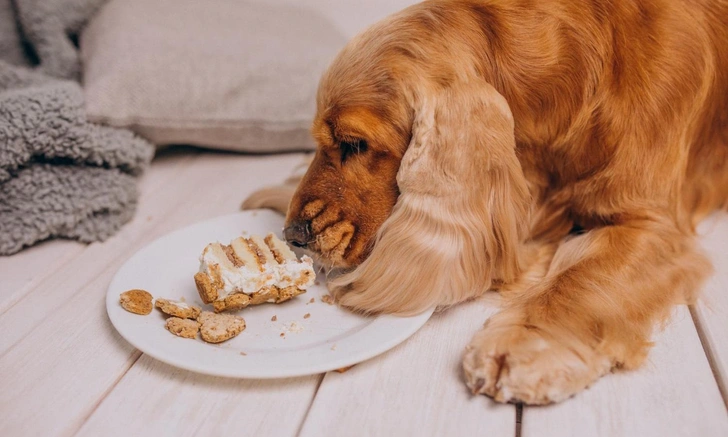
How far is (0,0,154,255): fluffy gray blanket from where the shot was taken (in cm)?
167

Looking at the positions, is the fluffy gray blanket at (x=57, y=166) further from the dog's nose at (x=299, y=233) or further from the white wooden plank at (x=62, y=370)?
the dog's nose at (x=299, y=233)

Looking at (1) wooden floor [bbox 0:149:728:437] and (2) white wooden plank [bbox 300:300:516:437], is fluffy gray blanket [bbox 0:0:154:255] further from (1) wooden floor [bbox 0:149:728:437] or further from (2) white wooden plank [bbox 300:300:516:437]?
(2) white wooden plank [bbox 300:300:516:437]

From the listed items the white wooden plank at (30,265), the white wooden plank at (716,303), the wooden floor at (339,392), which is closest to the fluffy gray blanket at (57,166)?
the white wooden plank at (30,265)

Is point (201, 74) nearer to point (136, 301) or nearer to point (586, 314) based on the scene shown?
point (136, 301)

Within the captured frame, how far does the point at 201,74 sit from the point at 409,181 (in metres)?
1.15

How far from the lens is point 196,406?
1105 millimetres

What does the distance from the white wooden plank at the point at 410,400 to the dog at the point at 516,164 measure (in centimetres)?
6

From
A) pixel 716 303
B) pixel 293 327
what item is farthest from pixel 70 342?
pixel 716 303

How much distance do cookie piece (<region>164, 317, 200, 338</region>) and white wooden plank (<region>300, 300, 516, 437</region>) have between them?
271mm

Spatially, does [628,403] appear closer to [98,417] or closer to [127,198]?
[98,417]

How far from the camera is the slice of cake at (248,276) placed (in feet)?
4.24

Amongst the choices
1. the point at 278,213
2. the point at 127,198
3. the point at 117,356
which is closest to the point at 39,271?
the point at 127,198

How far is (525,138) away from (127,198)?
3.69 ft

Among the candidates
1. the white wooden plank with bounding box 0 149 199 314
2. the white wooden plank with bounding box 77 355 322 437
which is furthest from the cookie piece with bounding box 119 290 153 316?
the white wooden plank with bounding box 0 149 199 314
